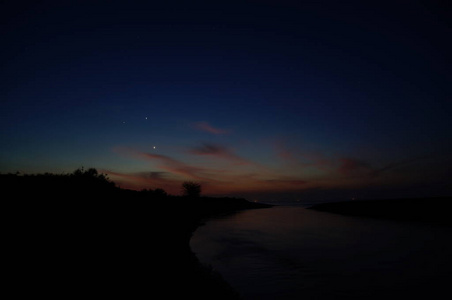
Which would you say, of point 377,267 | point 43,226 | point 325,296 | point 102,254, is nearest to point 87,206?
point 43,226

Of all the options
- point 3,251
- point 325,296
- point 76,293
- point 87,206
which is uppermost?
point 87,206

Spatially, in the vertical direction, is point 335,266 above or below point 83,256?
below

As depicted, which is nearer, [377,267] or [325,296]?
[325,296]

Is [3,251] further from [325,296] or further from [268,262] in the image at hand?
[268,262]

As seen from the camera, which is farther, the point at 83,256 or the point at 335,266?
the point at 335,266

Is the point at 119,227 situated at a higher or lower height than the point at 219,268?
higher

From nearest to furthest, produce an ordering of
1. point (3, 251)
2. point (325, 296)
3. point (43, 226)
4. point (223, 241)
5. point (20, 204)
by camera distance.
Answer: point (3, 251)
point (325, 296)
point (43, 226)
point (20, 204)
point (223, 241)

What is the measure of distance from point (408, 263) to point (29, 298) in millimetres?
22528

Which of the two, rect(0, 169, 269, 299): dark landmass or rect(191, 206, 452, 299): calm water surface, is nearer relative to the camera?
rect(0, 169, 269, 299): dark landmass

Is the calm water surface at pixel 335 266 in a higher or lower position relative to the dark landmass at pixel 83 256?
lower

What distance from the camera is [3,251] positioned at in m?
10.5

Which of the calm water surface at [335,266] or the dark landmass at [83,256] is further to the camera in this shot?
the calm water surface at [335,266]

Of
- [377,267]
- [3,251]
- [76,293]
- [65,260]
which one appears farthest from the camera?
[377,267]

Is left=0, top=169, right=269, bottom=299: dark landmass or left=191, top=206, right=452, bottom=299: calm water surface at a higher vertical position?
left=0, top=169, right=269, bottom=299: dark landmass
